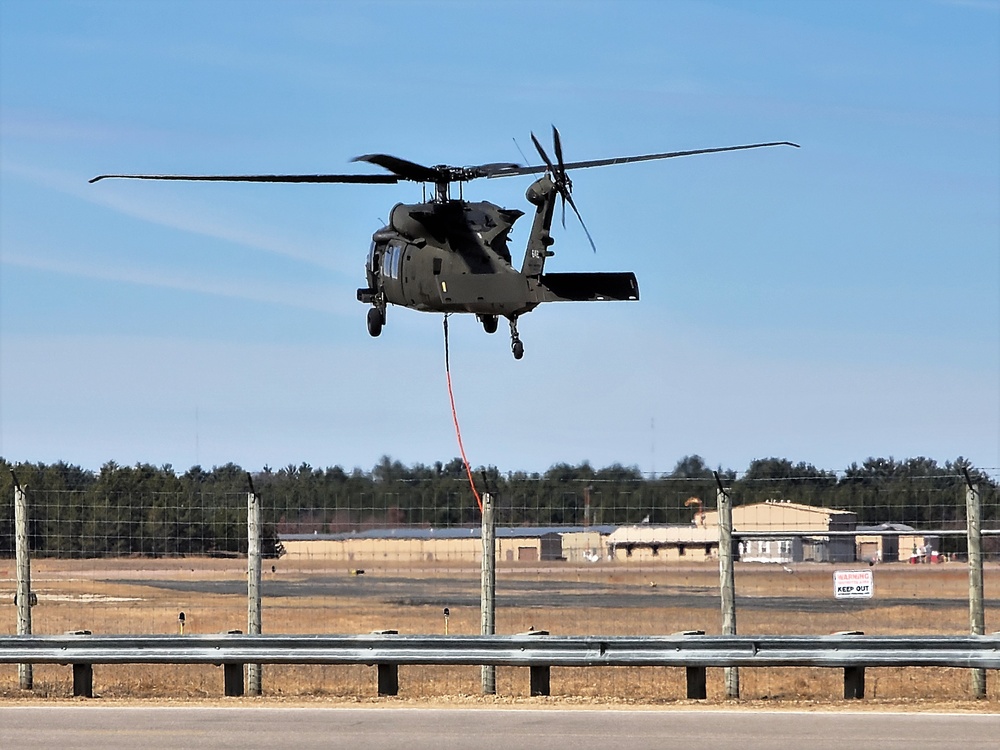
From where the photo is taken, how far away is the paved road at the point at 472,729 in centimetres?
1241

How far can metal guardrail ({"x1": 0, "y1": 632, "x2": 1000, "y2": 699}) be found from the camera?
49.5 ft

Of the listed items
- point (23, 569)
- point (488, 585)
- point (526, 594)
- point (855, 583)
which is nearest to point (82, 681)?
point (23, 569)

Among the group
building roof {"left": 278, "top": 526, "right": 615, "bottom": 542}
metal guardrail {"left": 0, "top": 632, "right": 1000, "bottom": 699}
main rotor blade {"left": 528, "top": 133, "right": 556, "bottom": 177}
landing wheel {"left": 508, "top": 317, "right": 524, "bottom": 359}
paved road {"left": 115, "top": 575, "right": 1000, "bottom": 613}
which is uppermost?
main rotor blade {"left": 528, "top": 133, "right": 556, "bottom": 177}

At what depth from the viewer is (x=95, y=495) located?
19.8 meters

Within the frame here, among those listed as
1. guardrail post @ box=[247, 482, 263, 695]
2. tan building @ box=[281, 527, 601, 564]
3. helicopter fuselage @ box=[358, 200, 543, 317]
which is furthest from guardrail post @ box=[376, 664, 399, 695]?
helicopter fuselage @ box=[358, 200, 543, 317]

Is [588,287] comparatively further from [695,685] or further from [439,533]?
[439,533]

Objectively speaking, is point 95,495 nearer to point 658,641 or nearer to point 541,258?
→ point 541,258

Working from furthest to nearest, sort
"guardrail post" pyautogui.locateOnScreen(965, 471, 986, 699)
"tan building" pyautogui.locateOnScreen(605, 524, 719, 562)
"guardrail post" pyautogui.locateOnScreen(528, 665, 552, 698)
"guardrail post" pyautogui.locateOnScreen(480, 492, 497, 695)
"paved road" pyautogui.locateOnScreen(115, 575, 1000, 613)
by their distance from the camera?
"paved road" pyautogui.locateOnScreen(115, 575, 1000, 613), "tan building" pyautogui.locateOnScreen(605, 524, 719, 562), "guardrail post" pyautogui.locateOnScreen(480, 492, 497, 695), "guardrail post" pyautogui.locateOnScreen(965, 471, 986, 699), "guardrail post" pyautogui.locateOnScreen(528, 665, 552, 698)

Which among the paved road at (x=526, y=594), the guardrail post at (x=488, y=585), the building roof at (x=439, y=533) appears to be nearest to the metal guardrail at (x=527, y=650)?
the guardrail post at (x=488, y=585)

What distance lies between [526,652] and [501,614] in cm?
2732

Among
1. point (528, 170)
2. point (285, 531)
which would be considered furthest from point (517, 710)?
point (528, 170)

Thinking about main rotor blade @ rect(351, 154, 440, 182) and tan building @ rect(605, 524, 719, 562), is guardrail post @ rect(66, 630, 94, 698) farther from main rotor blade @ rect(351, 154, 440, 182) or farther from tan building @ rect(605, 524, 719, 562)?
tan building @ rect(605, 524, 719, 562)

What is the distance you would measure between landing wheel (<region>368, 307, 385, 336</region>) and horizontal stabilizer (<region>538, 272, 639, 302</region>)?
12.7 feet

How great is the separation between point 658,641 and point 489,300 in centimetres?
628
